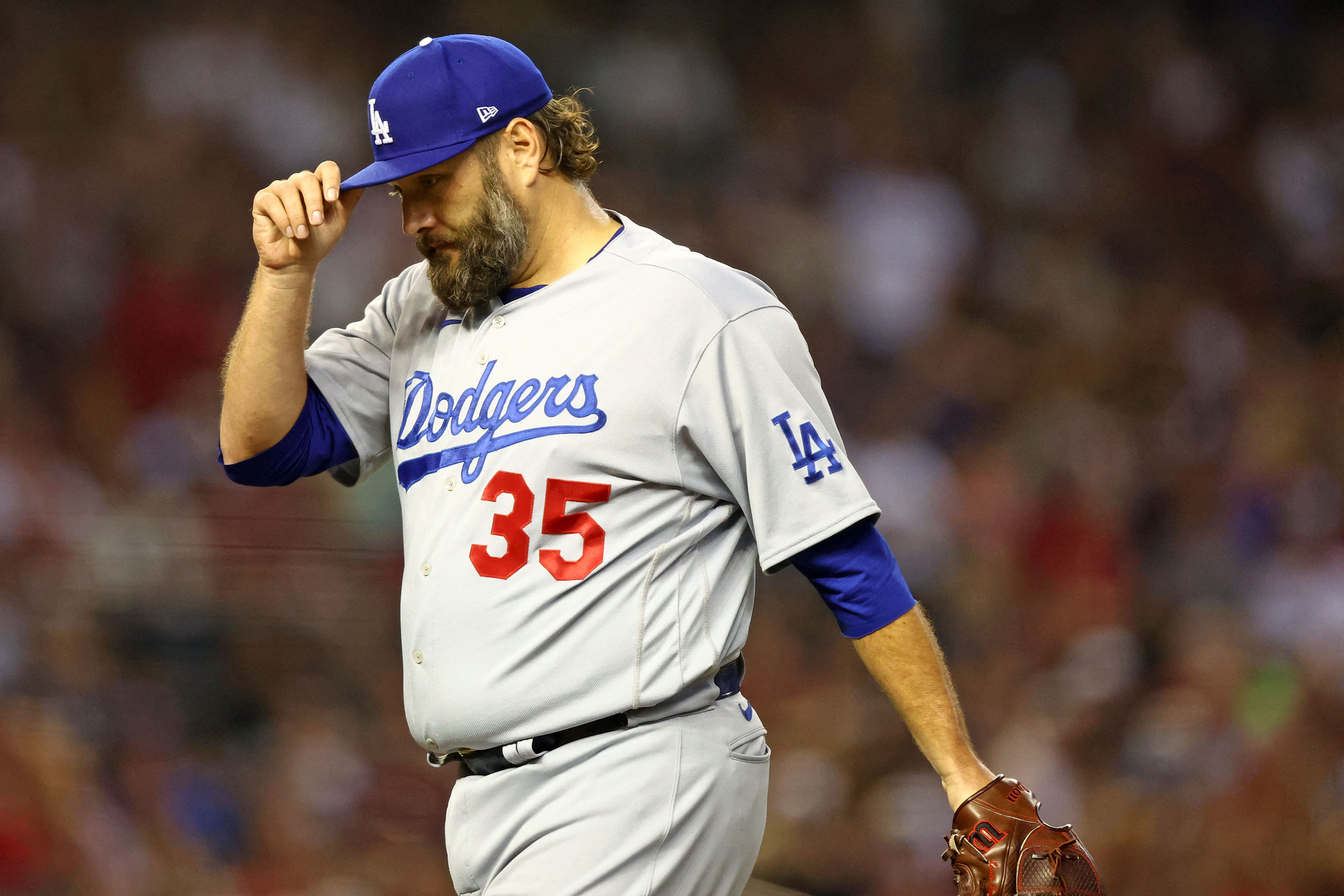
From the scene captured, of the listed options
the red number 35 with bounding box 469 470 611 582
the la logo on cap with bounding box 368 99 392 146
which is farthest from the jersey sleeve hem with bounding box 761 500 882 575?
the la logo on cap with bounding box 368 99 392 146

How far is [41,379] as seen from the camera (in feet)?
16.1

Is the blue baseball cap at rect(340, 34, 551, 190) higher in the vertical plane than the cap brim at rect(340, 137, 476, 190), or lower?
higher

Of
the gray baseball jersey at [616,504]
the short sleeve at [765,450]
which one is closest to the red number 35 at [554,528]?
the gray baseball jersey at [616,504]

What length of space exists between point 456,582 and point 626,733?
31 cm

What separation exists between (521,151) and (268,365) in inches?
19.1

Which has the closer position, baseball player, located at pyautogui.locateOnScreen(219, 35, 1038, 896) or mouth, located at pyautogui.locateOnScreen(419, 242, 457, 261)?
baseball player, located at pyautogui.locateOnScreen(219, 35, 1038, 896)

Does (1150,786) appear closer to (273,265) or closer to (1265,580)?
(1265,580)

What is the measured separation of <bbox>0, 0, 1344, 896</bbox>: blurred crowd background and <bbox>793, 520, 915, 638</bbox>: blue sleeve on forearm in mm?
2413

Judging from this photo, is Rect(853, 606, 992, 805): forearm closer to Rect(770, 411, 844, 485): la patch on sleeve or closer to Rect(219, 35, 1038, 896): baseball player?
Rect(219, 35, 1038, 896): baseball player

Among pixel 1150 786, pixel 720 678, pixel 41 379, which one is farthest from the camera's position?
pixel 41 379

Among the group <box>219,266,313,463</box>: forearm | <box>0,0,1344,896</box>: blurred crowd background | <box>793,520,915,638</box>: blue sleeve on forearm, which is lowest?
<box>0,0,1344,896</box>: blurred crowd background

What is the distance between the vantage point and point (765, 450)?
5.85ft

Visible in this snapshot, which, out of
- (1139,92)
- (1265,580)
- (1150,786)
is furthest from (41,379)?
(1139,92)

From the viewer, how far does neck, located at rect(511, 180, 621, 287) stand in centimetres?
197
